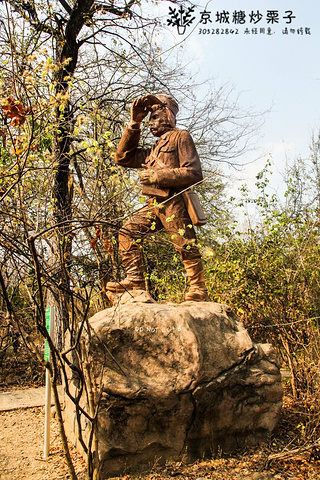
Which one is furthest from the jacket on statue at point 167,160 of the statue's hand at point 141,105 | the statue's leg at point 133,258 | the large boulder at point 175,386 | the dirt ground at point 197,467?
the dirt ground at point 197,467

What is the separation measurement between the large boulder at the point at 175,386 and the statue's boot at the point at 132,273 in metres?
0.31

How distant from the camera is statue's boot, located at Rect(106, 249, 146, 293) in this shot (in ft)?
14.6

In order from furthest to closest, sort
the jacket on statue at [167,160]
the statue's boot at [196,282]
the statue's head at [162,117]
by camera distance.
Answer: the statue's head at [162,117] → the statue's boot at [196,282] → the jacket on statue at [167,160]

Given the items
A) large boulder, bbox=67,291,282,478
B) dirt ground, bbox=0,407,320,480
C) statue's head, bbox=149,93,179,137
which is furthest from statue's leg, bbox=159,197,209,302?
dirt ground, bbox=0,407,320,480

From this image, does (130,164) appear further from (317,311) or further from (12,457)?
(317,311)

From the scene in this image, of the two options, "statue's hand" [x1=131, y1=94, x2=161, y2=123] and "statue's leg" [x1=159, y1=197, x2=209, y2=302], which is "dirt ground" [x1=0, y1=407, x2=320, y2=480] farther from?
"statue's hand" [x1=131, y1=94, x2=161, y2=123]

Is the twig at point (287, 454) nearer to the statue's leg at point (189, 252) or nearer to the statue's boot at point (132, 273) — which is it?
the statue's leg at point (189, 252)

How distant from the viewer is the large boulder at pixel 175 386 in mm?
3475

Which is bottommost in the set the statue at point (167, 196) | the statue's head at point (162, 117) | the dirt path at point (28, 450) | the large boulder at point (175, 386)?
the dirt path at point (28, 450)

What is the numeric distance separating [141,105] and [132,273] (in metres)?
1.79

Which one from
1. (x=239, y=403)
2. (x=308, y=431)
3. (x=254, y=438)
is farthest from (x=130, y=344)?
(x=308, y=431)

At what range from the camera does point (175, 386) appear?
3.60 metres

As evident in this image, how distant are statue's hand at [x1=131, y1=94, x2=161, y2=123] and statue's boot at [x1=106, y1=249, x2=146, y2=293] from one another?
Result: 144 cm

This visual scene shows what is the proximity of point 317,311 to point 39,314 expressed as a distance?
5.21 metres
